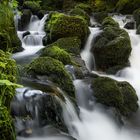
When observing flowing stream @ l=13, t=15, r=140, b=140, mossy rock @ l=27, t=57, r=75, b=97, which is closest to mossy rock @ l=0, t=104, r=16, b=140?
flowing stream @ l=13, t=15, r=140, b=140

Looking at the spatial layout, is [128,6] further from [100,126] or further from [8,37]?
[100,126]

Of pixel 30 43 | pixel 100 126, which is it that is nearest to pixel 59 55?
pixel 100 126

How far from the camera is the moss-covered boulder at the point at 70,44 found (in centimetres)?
1120

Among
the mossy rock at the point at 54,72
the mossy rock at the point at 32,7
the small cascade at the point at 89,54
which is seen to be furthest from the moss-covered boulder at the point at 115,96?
the mossy rock at the point at 32,7

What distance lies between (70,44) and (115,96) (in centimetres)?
356

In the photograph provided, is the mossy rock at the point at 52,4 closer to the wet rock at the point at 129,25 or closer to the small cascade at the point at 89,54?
the wet rock at the point at 129,25

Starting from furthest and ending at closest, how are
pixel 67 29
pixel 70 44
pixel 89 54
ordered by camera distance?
pixel 67 29 < pixel 89 54 < pixel 70 44

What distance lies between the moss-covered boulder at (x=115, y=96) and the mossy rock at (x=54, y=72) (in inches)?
26.8

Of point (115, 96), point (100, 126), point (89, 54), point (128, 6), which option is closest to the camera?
point (100, 126)

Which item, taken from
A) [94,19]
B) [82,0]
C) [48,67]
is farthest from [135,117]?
[82,0]

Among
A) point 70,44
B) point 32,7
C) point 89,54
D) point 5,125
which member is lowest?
point 89,54

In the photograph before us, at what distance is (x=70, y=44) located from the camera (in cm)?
1143

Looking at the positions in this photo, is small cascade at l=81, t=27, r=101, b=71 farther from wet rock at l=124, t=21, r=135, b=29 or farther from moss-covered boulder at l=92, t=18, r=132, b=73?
wet rock at l=124, t=21, r=135, b=29

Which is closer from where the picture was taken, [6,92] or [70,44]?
[6,92]
